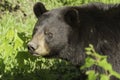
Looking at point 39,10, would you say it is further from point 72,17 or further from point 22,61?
point 22,61

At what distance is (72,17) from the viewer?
4.76 metres

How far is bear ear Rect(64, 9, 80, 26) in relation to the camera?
4.72 m

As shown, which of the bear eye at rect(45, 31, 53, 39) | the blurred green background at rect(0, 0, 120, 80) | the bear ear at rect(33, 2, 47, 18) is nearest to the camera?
the bear eye at rect(45, 31, 53, 39)

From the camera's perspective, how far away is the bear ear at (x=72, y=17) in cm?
472

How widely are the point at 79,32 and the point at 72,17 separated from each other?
226 millimetres

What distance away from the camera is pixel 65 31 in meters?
4.79

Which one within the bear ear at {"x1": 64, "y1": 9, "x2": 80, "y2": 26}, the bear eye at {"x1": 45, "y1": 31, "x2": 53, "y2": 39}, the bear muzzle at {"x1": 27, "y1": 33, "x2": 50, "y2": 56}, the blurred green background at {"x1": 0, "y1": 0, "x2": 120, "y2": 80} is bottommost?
the blurred green background at {"x1": 0, "y1": 0, "x2": 120, "y2": 80}

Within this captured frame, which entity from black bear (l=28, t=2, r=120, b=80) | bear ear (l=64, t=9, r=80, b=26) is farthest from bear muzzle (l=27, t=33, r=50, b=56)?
bear ear (l=64, t=9, r=80, b=26)

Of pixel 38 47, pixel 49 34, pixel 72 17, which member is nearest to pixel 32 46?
pixel 38 47

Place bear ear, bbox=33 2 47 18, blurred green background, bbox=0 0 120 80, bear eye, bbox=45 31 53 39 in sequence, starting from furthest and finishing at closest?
blurred green background, bbox=0 0 120 80 → bear ear, bbox=33 2 47 18 → bear eye, bbox=45 31 53 39

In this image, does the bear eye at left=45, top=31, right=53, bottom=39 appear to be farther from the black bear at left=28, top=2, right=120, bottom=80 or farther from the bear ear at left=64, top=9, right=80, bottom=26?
the bear ear at left=64, top=9, right=80, bottom=26

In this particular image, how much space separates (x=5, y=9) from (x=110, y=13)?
17.0ft

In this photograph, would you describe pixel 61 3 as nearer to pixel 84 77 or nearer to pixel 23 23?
pixel 23 23

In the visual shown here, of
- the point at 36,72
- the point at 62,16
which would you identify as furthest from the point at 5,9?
the point at 62,16
